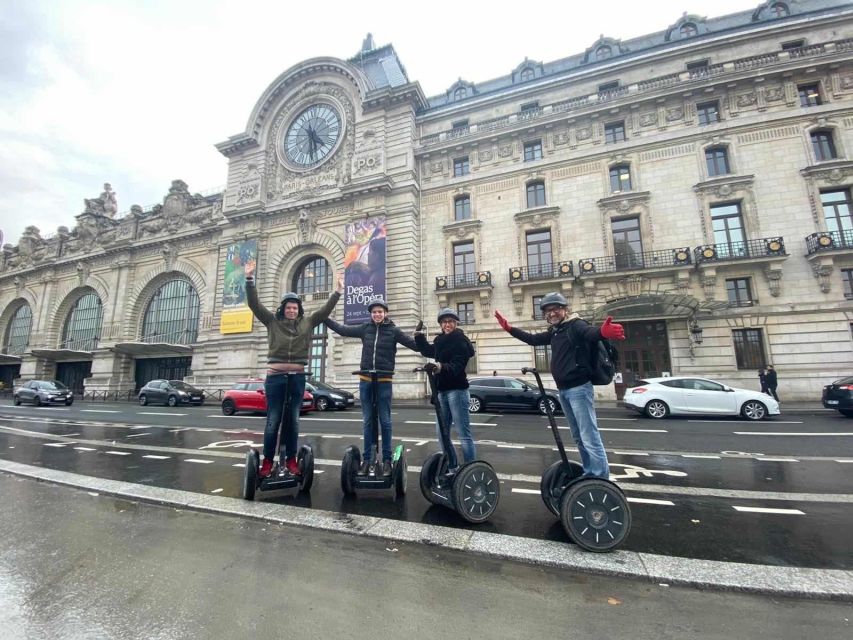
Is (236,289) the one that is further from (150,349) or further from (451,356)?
(451,356)

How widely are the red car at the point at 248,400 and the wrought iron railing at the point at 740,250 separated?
1926 centimetres

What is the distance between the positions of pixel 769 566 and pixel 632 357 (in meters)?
18.4

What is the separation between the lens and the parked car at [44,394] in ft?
65.3

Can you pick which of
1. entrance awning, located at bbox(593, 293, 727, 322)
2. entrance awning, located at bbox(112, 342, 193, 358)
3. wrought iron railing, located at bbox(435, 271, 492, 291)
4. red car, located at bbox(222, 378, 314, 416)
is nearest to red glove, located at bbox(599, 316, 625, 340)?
red car, located at bbox(222, 378, 314, 416)

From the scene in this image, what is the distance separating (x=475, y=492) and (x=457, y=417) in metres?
0.81

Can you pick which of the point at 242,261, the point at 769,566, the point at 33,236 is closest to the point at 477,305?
the point at 242,261

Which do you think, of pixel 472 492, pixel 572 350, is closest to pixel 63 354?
pixel 472 492

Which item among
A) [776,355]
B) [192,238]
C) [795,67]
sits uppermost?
[795,67]

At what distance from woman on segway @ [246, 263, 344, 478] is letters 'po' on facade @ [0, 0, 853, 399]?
1676 cm

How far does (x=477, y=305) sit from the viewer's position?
21.7 metres

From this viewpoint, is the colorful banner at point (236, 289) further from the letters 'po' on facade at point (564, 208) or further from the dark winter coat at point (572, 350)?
the dark winter coat at point (572, 350)

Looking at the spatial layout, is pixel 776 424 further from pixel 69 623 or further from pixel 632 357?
pixel 69 623

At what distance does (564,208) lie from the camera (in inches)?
831

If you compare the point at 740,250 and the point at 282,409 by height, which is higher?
the point at 740,250
